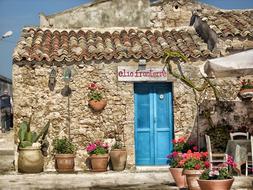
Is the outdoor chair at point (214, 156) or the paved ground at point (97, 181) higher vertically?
the outdoor chair at point (214, 156)

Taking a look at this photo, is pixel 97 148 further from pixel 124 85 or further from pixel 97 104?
pixel 124 85

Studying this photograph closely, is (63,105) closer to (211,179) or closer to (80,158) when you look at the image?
(80,158)

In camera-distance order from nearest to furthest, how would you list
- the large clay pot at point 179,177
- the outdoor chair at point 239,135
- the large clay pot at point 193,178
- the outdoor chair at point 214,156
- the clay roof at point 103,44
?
the large clay pot at point 193,178 → the large clay pot at point 179,177 → the outdoor chair at point 214,156 → the outdoor chair at point 239,135 → the clay roof at point 103,44

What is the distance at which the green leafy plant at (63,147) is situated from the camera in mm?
12133

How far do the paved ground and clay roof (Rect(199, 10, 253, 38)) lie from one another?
414 centimetres

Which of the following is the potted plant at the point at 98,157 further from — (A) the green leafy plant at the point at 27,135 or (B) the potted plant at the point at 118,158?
(A) the green leafy plant at the point at 27,135

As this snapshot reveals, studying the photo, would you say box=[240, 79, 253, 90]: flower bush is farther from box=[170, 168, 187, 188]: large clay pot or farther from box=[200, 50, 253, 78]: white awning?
box=[170, 168, 187, 188]: large clay pot

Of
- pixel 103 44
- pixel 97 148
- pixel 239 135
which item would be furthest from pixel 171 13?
pixel 97 148

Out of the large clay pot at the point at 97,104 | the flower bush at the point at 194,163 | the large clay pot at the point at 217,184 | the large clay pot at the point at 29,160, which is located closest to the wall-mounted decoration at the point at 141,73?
the large clay pot at the point at 97,104

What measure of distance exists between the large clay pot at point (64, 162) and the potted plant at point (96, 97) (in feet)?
4.54

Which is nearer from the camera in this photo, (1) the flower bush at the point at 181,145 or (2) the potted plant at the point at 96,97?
(1) the flower bush at the point at 181,145

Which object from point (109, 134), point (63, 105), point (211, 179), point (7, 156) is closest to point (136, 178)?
point (109, 134)

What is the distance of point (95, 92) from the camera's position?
1248 centimetres

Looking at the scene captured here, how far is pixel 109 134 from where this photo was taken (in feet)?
41.2
